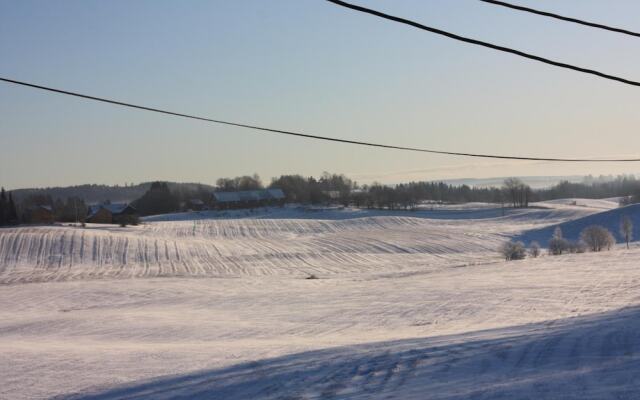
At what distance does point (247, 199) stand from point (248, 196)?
7.34ft

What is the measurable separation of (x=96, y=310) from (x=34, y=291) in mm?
9654

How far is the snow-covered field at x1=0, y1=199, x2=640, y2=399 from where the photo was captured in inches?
492

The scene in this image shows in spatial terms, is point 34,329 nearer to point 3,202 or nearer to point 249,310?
point 249,310

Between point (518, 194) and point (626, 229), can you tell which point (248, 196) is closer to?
point (518, 194)

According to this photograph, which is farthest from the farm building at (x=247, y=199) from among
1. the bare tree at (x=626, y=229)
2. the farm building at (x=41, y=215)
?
the bare tree at (x=626, y=229)

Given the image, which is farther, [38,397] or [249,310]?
[249,310]

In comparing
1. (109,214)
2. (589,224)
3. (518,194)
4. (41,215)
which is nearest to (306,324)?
(589,224)

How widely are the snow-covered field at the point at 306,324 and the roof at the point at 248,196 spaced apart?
3278 inches

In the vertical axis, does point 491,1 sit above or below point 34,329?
above

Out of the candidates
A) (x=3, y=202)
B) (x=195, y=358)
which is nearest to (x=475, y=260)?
(x=195, y=358)

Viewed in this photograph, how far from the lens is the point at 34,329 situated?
26109 millimetres

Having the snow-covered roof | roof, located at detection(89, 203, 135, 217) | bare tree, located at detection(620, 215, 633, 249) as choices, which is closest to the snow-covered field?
bare tree, located at detection(620, 215, 633, 249)

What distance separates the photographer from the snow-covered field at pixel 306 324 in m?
12.5

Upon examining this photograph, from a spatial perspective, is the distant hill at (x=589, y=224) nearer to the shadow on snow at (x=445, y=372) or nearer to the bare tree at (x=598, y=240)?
the bare tree at (x=598, y=240)
